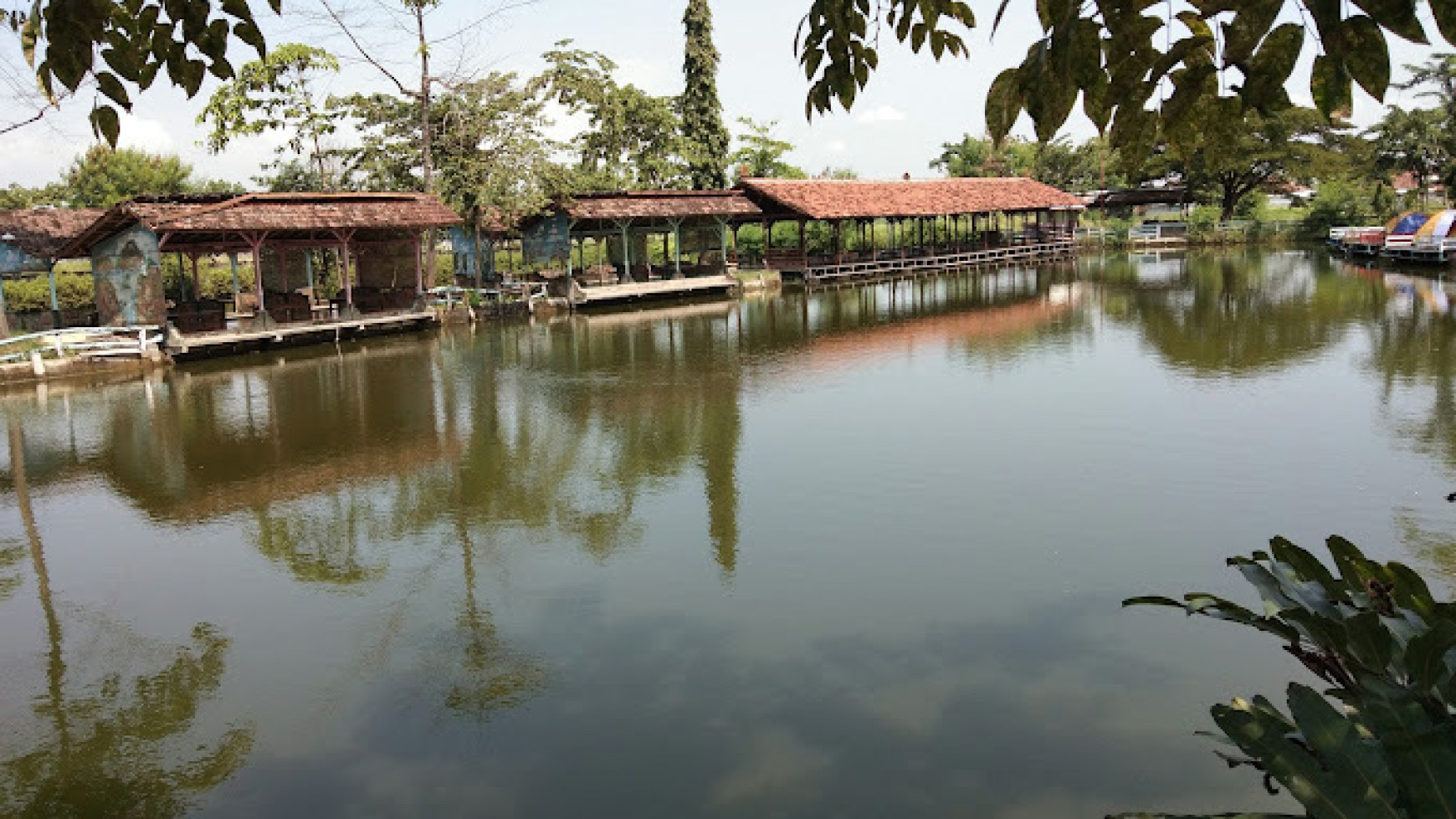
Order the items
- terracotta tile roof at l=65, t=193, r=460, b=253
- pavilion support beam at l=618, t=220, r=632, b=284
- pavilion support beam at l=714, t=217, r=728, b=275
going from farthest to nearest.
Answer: pavilion support beam at l=714, t=217, r=728, b=275 → pavilion support beam at l=618, t=220, r=632, b=284 → terracotta tile roof at l=65, t=193, r=460, b=253

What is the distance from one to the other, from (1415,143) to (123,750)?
4915cm

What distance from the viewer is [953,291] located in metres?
28.3


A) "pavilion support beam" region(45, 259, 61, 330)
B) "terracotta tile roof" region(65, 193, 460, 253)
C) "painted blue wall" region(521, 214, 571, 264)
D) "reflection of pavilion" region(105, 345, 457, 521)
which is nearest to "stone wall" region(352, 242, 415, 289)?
"terracotta tile roof" region(65, 193, 460, 253)

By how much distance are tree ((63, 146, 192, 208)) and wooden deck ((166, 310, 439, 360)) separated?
67.7 feet

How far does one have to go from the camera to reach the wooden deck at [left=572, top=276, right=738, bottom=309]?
87.5ft

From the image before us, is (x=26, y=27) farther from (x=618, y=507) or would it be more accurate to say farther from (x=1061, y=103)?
(x=618, y=507)

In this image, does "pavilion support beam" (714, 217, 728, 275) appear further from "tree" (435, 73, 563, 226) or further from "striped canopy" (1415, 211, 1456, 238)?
"striped canopy" (1415, 211, 1456, 238)

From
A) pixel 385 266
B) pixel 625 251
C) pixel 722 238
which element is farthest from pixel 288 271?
pixel 722 238

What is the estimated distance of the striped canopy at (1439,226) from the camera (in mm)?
29375

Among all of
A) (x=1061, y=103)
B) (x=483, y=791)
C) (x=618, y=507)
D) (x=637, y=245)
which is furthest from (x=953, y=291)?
(x=1061, y=103)

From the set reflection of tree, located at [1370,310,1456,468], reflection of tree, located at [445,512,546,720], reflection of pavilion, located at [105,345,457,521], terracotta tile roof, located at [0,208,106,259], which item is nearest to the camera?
reflection of tree, located at [445,512,546,720]

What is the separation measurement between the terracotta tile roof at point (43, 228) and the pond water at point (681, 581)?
250 inches

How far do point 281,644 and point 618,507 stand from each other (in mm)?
3043

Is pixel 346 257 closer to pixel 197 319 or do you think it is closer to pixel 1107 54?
pixel 197 319
